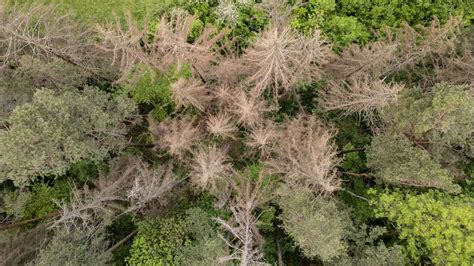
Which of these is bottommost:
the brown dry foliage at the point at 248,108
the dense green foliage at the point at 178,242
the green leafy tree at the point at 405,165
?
the dense green foliage at the point at 178,242

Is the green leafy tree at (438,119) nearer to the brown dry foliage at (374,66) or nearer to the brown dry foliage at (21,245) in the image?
the brown dry foliage at (374,66)

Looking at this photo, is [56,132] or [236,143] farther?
[236,143]

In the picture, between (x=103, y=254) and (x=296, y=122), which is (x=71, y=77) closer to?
(x=103, y=254)

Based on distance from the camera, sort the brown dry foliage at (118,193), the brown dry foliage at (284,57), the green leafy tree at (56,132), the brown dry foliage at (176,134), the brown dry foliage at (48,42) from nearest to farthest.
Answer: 1. the brown dry foliage at (284,57)
2. the green leafy tree at (56,132)
3. the brown dry foliage at (48,42)
4. the brown dry foliage at (118,193)
5. the brown dry foliage at (176,134)

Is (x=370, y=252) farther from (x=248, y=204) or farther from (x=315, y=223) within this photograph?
(x=248, y=204)

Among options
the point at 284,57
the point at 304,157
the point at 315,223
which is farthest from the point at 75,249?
the point at 284,57

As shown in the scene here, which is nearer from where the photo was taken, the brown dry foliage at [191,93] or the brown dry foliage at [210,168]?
the brown dry foliage at [210,168]

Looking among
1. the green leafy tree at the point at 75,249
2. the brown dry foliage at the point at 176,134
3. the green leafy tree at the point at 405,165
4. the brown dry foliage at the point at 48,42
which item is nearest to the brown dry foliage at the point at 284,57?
the brown dry foliage at the point at 176,134

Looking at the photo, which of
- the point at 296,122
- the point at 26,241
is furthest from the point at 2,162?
the point at 296,122

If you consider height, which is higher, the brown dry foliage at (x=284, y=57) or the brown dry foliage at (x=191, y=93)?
the brown dry foliage at (x=284, y=57)
